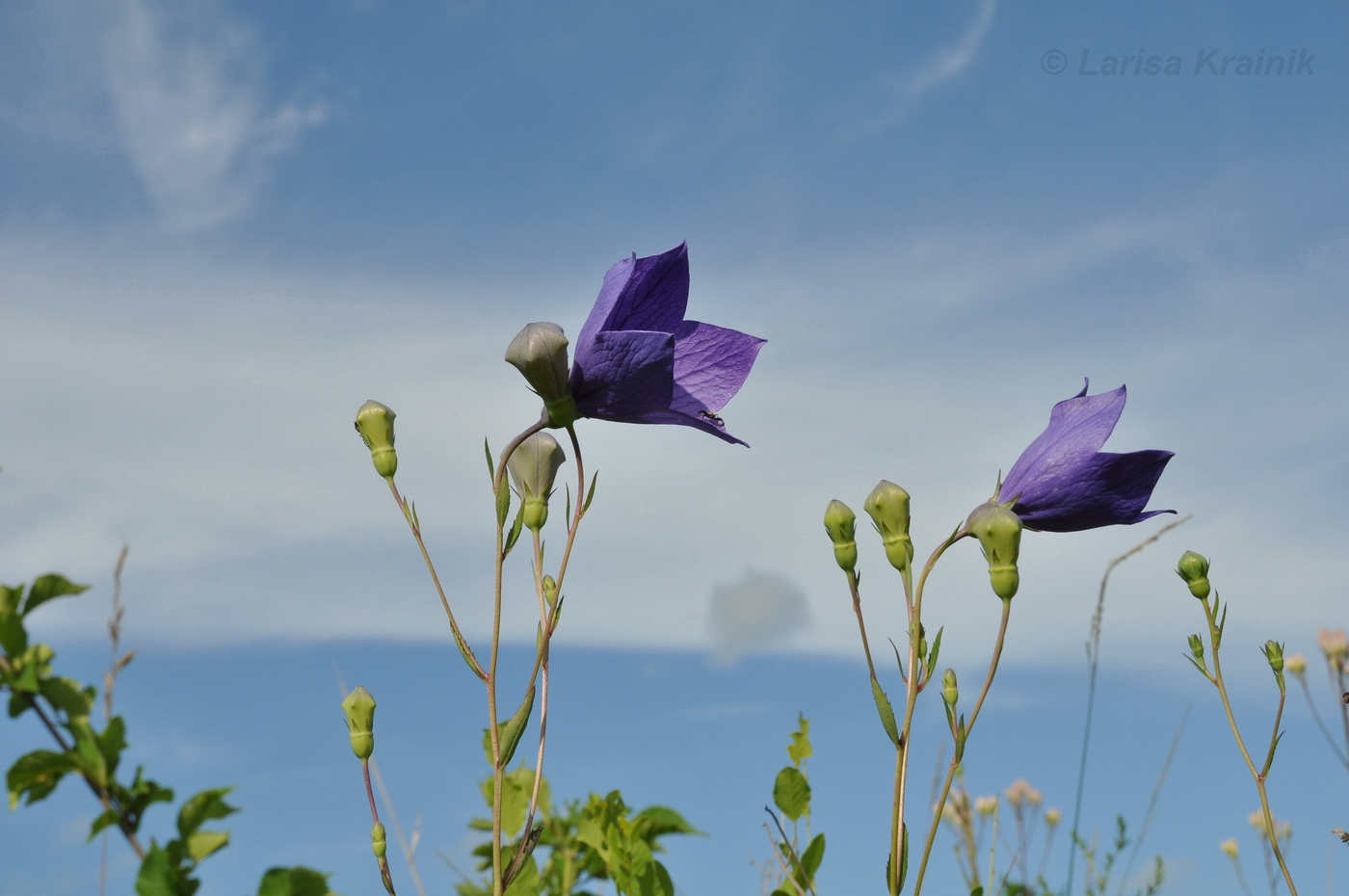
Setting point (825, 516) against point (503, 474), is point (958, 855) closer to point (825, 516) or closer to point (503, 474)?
point (825, 516)

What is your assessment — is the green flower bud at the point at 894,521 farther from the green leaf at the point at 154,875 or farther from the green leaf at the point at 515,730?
the green leaf at the point at 154,875

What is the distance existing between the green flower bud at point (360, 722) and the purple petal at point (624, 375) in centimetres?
69

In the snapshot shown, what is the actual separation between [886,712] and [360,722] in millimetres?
979

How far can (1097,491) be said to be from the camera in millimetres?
2053

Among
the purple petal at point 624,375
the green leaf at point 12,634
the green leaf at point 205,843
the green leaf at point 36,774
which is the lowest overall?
the green leaf at point 205,843

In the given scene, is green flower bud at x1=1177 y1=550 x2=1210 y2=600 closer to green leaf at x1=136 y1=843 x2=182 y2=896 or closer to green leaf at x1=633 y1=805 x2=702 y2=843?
green leaf at x1=633 y1=805 x2=702 y2=843

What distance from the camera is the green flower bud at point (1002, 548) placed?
1.79m

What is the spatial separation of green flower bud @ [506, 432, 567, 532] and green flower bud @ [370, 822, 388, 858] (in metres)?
0.62

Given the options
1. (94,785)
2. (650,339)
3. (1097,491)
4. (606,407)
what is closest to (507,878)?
(94,785)

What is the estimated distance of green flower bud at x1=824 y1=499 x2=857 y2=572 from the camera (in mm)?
2002

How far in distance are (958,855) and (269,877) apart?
320 cm

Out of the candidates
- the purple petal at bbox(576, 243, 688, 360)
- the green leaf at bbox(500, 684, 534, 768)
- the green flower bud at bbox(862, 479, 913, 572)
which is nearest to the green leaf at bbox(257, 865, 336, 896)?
the green leaf at bbox(500, 684, 534, 768)

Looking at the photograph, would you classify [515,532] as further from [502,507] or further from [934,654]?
[934,654]

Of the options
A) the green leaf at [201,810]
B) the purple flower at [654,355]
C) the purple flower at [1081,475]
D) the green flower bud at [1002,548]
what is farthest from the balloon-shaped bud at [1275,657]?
the green leaf at [201,810]
